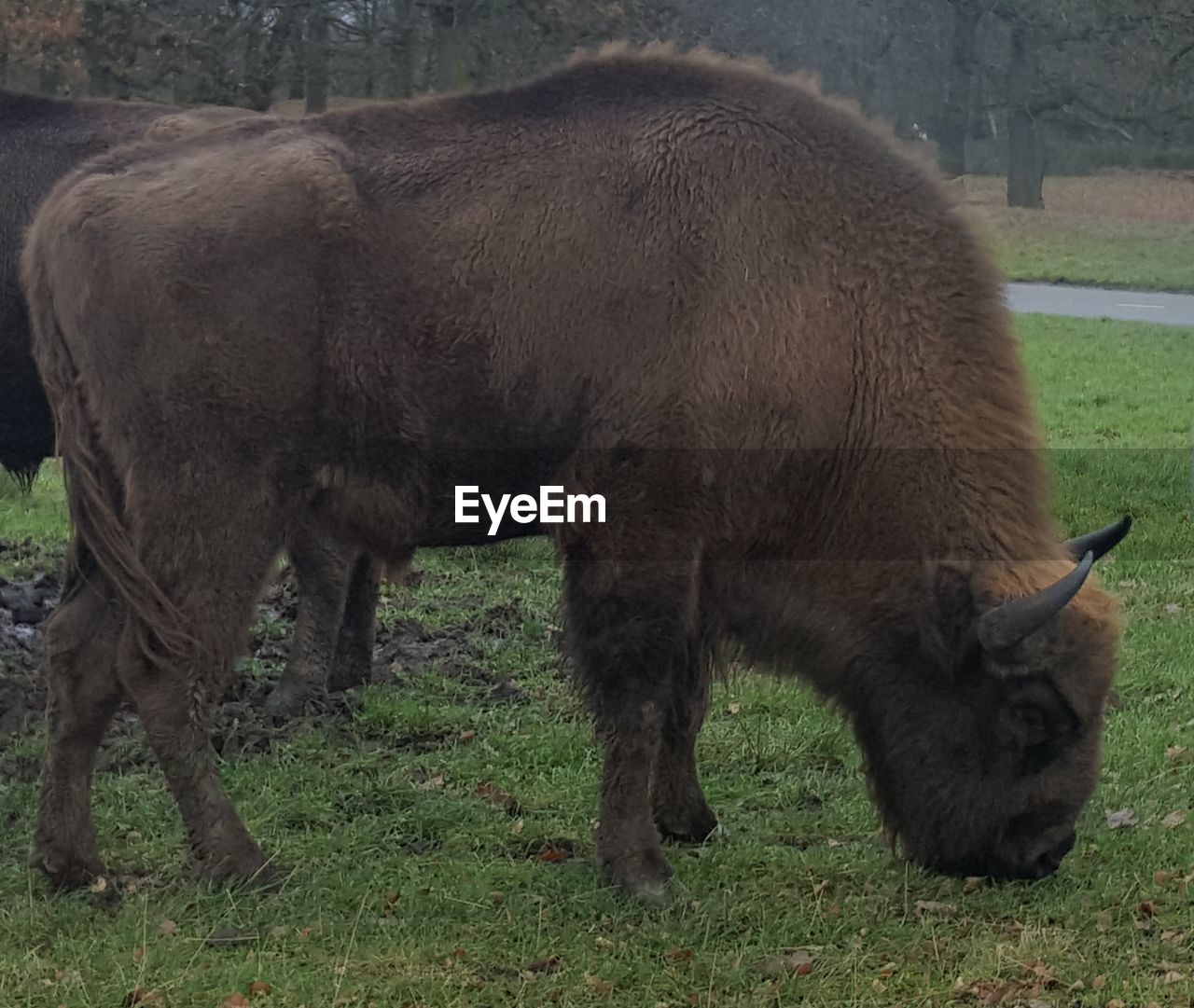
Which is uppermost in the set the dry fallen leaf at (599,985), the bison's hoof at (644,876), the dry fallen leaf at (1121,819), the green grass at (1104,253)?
the dry fallen leaf at (599,985)

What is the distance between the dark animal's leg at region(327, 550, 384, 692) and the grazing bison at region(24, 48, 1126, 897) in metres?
1.94

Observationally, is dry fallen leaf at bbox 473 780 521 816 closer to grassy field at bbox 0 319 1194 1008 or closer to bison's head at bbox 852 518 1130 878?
grassy field at bbox 0 319 1194 1008

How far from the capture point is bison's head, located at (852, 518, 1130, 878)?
14.7ft

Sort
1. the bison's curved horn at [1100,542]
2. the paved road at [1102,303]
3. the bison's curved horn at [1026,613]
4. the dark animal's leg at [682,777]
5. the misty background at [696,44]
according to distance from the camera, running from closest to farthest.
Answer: the bison's curved horn at [1026,613], the bison's curved horn at [1100,542], the dark animal's leg at [682,777], the misty background at [696,44], the paved road at [1102,303]

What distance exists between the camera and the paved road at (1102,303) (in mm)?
17297

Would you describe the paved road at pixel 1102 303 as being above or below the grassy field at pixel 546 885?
below

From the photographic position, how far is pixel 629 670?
4.67 meters

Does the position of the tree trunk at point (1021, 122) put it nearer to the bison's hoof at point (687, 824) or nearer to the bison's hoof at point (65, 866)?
the bison's hoof at point (687, 824)

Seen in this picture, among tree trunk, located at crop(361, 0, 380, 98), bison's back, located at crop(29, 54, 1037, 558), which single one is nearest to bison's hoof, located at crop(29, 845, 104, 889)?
bison's back, located at crop(29, 54, 1037, 558)

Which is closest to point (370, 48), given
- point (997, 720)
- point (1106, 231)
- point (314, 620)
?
point (314, 620)

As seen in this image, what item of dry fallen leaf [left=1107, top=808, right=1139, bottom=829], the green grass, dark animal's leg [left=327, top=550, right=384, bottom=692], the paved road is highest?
dry fallen leaf [left=1107, top=808, right=1139, bottom=829]

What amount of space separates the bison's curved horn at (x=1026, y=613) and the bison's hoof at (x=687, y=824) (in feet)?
3.95

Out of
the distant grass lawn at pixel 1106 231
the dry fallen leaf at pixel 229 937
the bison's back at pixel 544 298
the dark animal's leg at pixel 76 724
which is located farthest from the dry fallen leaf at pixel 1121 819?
the distant grass lawn at pixel 1106 231

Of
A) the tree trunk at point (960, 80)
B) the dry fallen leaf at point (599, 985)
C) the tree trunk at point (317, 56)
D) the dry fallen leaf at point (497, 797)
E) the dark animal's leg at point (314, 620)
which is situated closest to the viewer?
the dry fallen leaf at point (599, 985)
